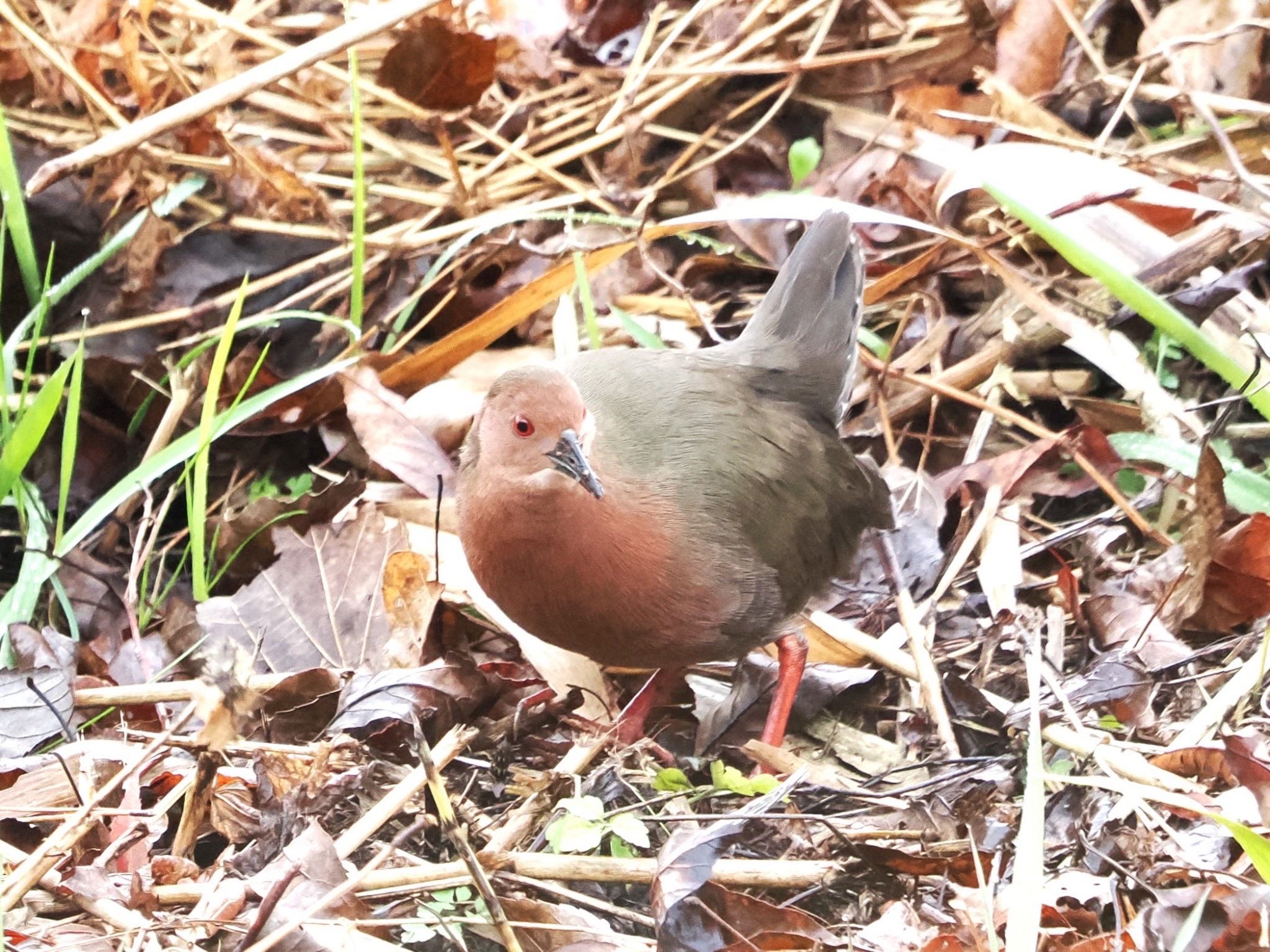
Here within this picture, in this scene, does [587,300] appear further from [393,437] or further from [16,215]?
[16,215]

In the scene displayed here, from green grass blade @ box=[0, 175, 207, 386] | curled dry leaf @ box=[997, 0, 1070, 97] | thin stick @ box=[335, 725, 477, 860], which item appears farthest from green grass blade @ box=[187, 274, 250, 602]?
curled dry leaf @ box=[997, 0, 1070, 97]

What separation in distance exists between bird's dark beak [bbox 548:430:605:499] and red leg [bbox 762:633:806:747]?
70cm

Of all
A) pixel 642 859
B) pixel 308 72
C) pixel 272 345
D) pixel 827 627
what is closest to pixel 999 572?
pixel 827 627

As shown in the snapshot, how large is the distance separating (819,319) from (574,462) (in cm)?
105

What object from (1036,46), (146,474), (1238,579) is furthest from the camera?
(1036,46)

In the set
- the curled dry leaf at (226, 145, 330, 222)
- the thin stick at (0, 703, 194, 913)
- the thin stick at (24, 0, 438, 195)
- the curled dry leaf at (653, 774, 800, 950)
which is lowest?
the curled dry leaf at (653, 774, 800, 950)

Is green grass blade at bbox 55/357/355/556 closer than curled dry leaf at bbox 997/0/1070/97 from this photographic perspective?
Yes

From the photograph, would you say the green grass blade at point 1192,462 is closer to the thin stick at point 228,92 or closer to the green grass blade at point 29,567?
the thin stick at point 228,92

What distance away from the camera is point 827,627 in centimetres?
327

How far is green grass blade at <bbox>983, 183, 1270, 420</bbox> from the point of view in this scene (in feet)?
9.07

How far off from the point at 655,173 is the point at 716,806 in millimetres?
2448

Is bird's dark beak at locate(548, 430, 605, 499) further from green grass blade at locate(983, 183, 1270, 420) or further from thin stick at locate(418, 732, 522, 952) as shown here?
green grass blade at locate(983, 183, 1270, 420)

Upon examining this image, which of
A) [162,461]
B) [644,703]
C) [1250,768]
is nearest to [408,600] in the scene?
[644,703]

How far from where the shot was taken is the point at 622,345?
3.98m
